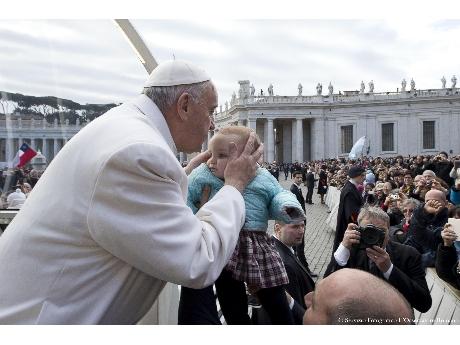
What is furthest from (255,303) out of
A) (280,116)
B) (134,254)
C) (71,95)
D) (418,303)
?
(280,116)

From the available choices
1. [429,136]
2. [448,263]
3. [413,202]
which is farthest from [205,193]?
[429,136]

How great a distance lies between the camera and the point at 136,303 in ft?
4.38

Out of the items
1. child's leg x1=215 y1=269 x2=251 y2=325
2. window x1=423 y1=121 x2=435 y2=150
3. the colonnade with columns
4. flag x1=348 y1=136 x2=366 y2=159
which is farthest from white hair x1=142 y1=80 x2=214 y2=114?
window x1=423 y1=121 x2=435 y2=150

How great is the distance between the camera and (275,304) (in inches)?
85.2

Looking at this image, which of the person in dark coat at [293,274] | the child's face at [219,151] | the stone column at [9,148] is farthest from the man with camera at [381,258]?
the stone column at [9,148]

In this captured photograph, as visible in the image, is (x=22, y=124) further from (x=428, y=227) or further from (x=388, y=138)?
(x=388, y=138)

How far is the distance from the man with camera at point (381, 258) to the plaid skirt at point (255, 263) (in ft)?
2.29

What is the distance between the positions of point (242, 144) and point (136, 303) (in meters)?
0.61

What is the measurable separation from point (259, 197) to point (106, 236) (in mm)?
1099

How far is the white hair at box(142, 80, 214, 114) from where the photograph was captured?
1441 millimetres

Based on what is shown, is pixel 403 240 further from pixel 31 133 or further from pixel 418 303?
pixel 31 133

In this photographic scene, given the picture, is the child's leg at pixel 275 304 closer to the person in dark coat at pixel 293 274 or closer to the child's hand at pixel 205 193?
the person in dark coat at pixel 293 274

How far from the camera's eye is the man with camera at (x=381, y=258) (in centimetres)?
261

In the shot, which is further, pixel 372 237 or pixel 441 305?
pixel 441 305
